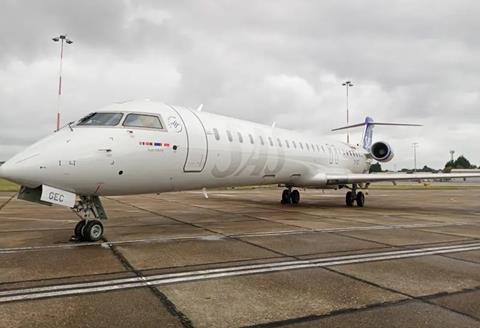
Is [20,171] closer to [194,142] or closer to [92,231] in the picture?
[92,231]

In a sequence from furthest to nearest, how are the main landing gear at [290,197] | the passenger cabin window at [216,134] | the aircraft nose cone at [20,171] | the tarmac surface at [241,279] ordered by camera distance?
the main landing gear at [290,197] → the passenger cabin window at [216,134] → the aircraft nose cone at [20,171] → the tarmac surface at [241,279]

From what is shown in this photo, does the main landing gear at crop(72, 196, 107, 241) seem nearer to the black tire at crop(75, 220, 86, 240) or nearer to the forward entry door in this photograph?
the black tire at crop(75, 220, 86, 240)

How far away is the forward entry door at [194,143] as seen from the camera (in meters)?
9.63

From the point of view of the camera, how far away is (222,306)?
3980 millimetres

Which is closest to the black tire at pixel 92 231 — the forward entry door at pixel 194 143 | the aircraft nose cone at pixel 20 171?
the aircraft nose cone at pixel 20 171

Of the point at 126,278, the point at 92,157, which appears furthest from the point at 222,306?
the point at 92,157

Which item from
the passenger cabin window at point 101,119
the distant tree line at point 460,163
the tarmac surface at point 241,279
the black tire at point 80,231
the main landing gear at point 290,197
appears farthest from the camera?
the distant tree line at point 460,163

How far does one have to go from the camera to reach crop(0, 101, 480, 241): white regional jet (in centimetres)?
706

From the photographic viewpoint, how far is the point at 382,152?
21.6 metres

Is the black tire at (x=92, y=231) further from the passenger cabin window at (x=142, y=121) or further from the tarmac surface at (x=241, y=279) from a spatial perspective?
the passenger cabin window at (x=142, y=121)

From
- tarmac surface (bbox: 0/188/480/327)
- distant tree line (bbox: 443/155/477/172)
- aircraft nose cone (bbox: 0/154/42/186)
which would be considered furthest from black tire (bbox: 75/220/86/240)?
distant tree line (bbox: 443/155/477/172)

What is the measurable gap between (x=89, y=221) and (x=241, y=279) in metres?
4.23

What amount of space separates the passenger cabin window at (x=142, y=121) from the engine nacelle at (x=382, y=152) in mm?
15587

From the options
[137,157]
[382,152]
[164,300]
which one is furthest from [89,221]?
[382,152]
